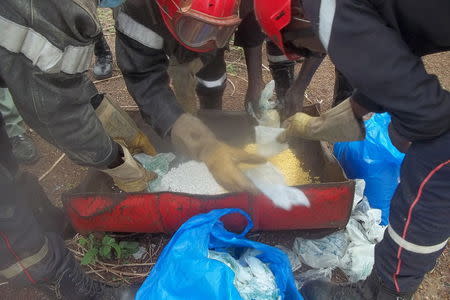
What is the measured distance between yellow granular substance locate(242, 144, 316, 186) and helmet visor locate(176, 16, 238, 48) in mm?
770

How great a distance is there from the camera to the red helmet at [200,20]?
1647 millimetres

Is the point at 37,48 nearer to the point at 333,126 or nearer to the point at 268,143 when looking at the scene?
the point at 333,126

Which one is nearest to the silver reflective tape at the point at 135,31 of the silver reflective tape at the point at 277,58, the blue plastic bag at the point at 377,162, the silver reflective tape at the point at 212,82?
the silver reflective tape at the point at 212,82

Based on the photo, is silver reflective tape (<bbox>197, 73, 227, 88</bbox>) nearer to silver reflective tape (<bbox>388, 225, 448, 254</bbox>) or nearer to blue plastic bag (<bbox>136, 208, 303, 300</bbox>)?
blue plastic bag (<bbox>136, 208, 303, 300</bbox>)

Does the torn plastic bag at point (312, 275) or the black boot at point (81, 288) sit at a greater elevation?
the black boot at point (81, 288)

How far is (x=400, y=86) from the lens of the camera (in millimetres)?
1086

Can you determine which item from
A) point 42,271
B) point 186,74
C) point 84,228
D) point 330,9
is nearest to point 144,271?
point 84,228

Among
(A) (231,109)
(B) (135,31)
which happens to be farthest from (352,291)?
(A) (231,109)

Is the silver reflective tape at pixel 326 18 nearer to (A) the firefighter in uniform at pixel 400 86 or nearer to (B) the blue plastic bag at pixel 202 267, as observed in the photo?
(A) the firefighter in uniform at pixel 400 86

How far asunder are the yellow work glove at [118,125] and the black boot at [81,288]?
0.75 metres

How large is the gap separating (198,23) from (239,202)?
0.84 metres

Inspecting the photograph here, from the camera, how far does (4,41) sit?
44.4 inches

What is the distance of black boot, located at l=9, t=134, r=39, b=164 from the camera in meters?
2.77

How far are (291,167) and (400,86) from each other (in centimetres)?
122
